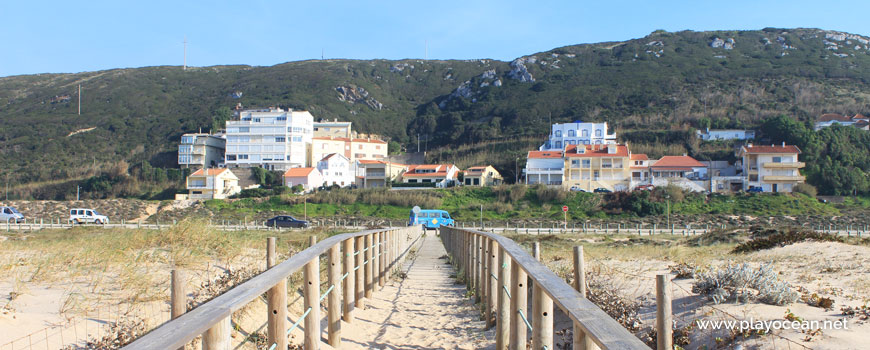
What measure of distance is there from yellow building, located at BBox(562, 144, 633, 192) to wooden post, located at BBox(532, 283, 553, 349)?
225 ft

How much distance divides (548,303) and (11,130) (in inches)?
5332

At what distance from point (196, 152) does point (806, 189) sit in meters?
85.6

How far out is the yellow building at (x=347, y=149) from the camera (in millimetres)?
97075

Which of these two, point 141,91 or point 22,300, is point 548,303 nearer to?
point 22,300

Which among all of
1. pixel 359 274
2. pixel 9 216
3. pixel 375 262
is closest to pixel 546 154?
pixel 9 216

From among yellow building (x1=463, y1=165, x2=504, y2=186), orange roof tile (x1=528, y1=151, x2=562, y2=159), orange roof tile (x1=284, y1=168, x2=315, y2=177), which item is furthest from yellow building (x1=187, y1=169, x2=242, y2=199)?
orange roof tile (x1=528, y1=151, x2=562, y2=159)

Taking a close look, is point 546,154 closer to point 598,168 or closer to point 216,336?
point 598,168

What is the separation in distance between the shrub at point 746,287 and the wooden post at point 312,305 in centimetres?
432

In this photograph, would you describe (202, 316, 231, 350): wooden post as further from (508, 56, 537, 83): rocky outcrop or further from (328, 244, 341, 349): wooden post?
(508, 56, 537, 83): rocky outcrop

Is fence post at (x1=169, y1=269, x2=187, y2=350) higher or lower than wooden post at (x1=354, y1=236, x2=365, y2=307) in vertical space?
higher

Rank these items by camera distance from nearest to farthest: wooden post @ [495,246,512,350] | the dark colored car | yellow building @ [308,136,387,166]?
wooden post @ [495,246,512,350], the dark colored car, yellow building @ [308,136,387,166]

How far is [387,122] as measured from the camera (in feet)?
487

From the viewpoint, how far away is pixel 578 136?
3688 inches

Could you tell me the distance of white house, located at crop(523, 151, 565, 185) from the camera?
A: 7474 cm
